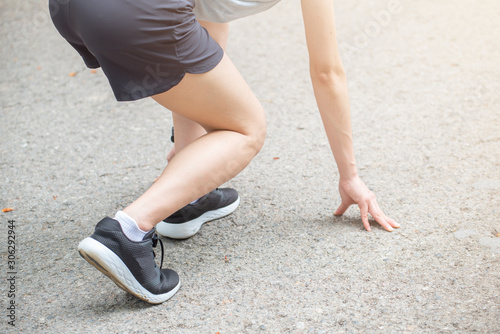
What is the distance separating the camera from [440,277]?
5.87 feet

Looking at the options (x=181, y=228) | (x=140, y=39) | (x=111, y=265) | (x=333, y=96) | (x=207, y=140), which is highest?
(x=140, y=39)

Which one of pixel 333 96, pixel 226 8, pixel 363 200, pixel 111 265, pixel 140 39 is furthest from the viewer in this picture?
pixel 363 200

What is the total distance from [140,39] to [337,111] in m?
0.74

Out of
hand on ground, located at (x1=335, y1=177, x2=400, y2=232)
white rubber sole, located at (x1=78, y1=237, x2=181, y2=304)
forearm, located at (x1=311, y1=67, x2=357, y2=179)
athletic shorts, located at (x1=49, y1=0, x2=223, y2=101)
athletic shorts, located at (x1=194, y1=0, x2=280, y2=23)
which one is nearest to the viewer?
athletic shorts, located at (x1=49, y1=0, x2=223, y2=101)

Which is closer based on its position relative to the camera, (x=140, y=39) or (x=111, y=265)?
(x=140, y=39)

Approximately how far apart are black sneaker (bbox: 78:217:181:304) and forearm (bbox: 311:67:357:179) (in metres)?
0.72

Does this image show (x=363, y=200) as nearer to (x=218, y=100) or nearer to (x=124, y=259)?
(x=218, y=100)

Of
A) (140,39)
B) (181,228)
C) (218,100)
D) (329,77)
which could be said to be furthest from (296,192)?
(140,39)

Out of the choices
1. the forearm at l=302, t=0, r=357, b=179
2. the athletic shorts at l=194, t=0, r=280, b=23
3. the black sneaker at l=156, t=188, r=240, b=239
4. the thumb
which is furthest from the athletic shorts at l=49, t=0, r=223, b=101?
the thumb

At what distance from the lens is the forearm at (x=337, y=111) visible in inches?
72.6

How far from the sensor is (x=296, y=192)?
238cm

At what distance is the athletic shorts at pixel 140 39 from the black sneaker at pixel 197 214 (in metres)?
0.63

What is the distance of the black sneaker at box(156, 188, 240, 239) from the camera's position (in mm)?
2090

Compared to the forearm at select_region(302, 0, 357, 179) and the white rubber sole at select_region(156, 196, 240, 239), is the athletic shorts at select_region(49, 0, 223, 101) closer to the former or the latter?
the forearm at select_region(302, 0, 357, 179)
